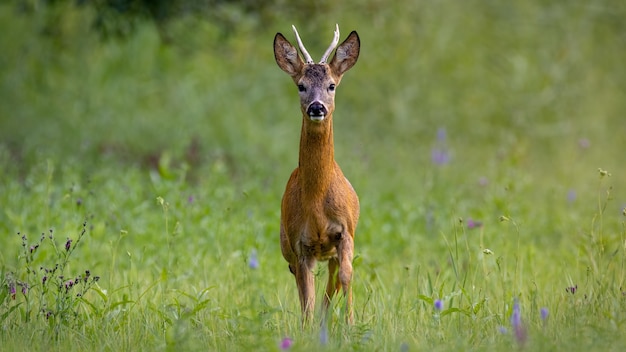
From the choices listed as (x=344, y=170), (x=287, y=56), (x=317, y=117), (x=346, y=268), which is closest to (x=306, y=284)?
(x=346, y=268)

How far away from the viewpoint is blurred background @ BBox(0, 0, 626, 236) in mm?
10430

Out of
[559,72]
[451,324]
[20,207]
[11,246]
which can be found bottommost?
[451,324]

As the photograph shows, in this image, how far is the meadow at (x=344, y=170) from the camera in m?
4.93

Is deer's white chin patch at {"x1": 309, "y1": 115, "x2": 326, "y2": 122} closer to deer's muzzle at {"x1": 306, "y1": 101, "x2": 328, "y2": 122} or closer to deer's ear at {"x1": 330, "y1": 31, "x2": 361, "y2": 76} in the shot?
deer's muzzle at {"x1": 306, "y1": 101, "x2": 328, "y2": 122}

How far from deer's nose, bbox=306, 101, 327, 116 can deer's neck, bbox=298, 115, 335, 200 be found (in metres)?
→ 0.19

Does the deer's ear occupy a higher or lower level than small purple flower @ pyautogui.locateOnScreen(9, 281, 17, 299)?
higher

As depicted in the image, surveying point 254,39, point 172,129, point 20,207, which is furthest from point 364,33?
point 20,207

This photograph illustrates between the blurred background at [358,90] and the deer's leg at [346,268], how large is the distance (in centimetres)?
433

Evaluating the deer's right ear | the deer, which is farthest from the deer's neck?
the deer's right ear

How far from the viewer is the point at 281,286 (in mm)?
6234

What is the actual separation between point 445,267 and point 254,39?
720cm

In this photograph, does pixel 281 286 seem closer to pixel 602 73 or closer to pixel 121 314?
pixel 121 314

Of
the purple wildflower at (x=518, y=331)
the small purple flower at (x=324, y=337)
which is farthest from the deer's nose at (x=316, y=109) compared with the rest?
the purple wildflower at (x=518, y=331)

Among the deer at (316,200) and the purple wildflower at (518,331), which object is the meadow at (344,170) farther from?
the deer at (316,200)
